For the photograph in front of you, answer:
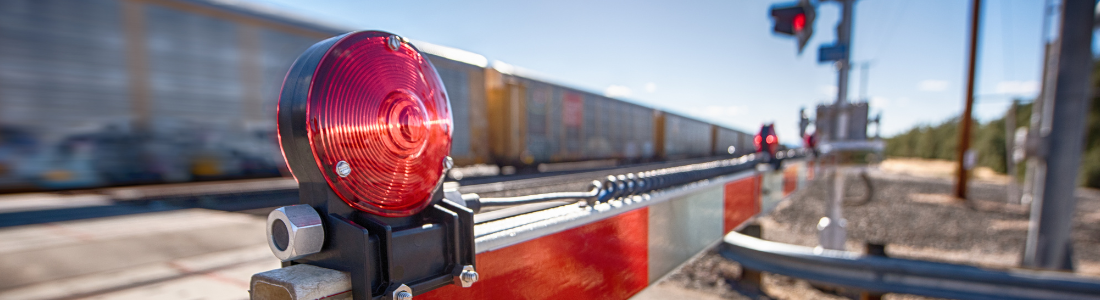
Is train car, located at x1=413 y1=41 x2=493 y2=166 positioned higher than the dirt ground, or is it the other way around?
train car, located at x1=413 y1=41 x2=493 y2=166

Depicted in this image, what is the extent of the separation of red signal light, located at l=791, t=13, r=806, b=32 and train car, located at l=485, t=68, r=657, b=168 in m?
9.81

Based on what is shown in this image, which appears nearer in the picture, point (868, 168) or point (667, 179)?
point (667, 179)

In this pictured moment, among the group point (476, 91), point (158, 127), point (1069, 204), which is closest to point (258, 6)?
point (158, 127)

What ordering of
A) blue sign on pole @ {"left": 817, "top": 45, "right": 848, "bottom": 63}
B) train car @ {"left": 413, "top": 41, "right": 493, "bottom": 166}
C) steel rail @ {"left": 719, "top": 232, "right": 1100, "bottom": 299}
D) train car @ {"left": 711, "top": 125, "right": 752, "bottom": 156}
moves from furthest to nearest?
train car @ {"left": 711, "top": 125, "right": 752, "bottom": 156} < train car @ {"left": 413, "top": 41, "right": 493, "bottom": 166} < blue sign on pole @ {"left": 817, "top": 45, "right": 848, "bottom": 63} < steel rail @ {"left": 719, "top": 232, "right": 1100, "bottom": 299}

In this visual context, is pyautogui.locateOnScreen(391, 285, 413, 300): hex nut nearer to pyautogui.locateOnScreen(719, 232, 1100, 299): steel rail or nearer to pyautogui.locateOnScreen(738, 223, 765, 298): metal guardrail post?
pyautogui.locateOnScreen(719, 232, 1100, 299): steel rail

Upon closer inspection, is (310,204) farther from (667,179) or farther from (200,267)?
(200,267)

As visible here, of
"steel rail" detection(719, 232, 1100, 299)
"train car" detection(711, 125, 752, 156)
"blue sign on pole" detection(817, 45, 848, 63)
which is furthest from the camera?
"train car" detection(711, 125, 752, 156)

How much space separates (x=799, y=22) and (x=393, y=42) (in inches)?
181

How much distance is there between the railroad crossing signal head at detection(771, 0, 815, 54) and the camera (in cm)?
436

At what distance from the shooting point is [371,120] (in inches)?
27.7

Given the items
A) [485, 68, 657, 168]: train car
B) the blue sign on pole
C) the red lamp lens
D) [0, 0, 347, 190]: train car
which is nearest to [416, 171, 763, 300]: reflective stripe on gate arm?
the red lamp lens

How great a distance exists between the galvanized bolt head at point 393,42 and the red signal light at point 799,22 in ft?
15.0

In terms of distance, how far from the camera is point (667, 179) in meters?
1.68

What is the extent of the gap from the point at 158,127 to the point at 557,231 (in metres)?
9.08
